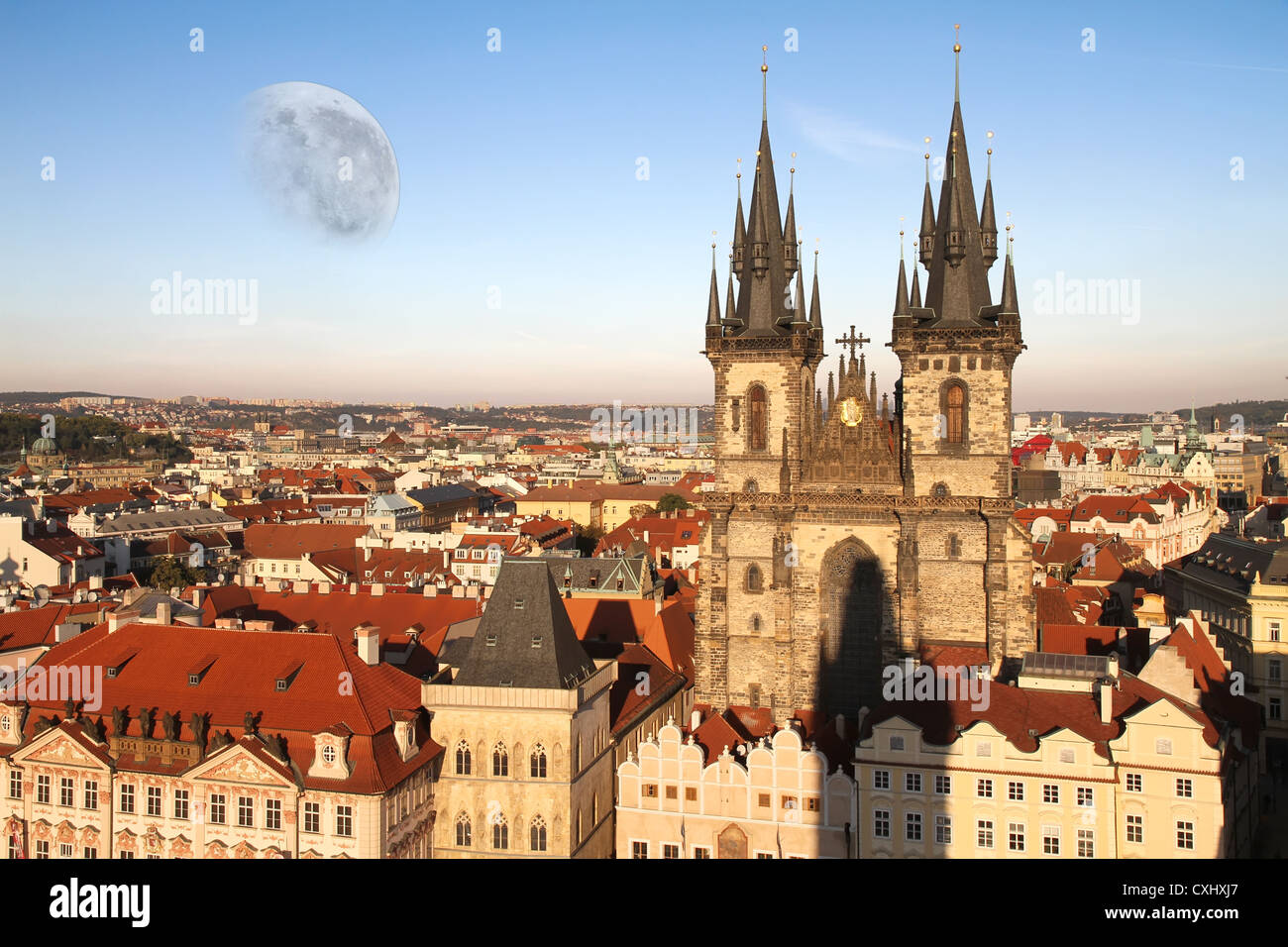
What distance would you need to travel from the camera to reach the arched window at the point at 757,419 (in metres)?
51.7

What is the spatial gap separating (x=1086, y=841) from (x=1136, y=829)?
1608 millimetres

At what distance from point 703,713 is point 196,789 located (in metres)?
21.5

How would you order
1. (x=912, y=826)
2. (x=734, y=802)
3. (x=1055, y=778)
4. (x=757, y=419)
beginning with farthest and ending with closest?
(x=757, y=419)
(x=734, y=802)
(x=912, y=826)
(x=1055, y=778)

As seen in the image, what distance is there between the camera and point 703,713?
4978 cm

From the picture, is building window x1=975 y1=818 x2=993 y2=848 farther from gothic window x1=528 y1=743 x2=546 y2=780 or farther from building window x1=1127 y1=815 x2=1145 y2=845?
gothic window x1=528 y1=743 x2=546 y2=780

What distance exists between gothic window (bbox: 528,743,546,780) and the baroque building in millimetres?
14940

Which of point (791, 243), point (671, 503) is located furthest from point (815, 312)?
point (671, 503)

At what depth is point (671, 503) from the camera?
505 ft

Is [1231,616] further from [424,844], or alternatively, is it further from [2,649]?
[2,649]

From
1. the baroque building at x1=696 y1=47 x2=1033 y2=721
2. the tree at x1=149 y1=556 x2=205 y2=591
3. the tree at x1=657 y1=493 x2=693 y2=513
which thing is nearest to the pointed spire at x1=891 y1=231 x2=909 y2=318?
the baroque building at x1=696 y1=47 x2=1033 y2=721

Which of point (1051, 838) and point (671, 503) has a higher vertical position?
point (671, 503)

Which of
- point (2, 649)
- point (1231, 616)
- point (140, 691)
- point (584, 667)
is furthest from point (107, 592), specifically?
point (1231, 616)

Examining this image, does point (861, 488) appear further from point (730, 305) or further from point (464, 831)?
point (464, 831)
